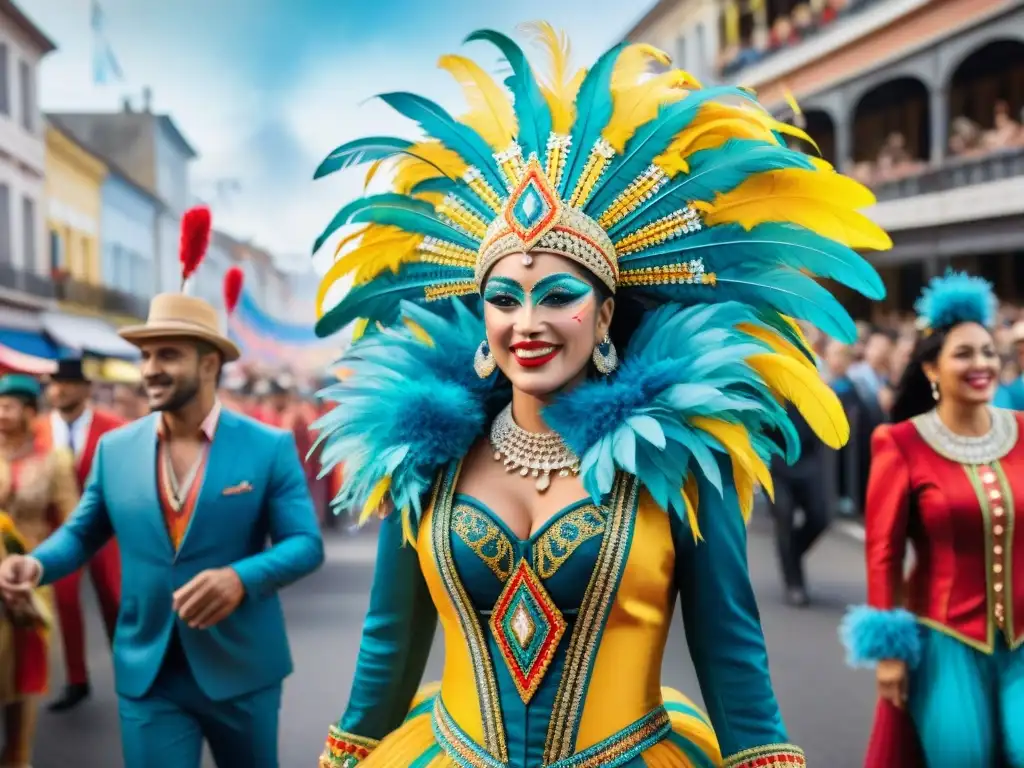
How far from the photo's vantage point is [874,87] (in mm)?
23453

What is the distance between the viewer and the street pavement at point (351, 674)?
553cm

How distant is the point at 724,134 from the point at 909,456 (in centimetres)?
188

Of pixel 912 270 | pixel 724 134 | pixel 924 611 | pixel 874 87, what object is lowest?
pixel 924 611

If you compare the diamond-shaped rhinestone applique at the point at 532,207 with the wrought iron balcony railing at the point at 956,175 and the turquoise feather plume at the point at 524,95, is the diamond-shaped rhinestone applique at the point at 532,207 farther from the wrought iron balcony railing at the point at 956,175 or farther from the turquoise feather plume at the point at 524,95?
the wrought iron balcony railing at the point at 956,175

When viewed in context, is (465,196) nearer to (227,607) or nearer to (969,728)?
(227,607)

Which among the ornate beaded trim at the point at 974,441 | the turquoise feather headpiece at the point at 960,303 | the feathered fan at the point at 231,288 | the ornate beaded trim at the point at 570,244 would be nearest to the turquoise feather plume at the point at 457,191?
the ornate beaded trim at the point at 570,244

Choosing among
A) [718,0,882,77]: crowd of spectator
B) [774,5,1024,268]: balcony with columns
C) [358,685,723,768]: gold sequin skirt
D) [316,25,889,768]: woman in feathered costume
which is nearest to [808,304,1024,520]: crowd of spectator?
[774,5,1024,268]: balcony with columns

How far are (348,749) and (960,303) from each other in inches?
108

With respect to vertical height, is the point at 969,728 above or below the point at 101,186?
below

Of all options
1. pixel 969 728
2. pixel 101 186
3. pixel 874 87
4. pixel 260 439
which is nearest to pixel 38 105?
pixel 101 186

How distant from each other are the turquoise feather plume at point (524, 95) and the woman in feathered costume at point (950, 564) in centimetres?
207

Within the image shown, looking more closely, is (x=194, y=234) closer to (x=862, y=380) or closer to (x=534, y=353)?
(x=534, y=353)

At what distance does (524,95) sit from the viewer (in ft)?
8.76

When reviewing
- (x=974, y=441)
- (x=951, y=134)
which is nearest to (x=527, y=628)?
(x=974, y=441)
